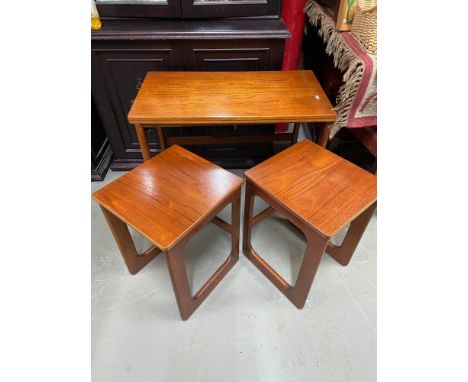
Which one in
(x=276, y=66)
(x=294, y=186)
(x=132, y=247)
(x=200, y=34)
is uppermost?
(x=200, y=34)

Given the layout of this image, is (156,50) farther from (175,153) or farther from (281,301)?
(281,301)

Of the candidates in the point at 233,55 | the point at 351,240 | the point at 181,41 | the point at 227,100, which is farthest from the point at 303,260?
the point at 181,41

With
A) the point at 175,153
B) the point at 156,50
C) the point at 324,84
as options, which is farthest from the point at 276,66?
the point at 175,153

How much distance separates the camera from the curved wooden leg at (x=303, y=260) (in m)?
0.99

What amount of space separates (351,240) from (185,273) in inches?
31.4

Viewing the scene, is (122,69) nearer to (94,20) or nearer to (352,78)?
(94,20)

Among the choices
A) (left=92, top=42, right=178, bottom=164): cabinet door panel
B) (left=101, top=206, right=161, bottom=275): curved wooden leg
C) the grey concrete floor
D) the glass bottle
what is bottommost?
the grey concrete floor

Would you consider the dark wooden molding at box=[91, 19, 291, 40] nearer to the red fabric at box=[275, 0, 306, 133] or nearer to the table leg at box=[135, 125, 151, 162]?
the red fabric at box=[275, 0, 306, 133]

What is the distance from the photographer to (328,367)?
110 centimetres

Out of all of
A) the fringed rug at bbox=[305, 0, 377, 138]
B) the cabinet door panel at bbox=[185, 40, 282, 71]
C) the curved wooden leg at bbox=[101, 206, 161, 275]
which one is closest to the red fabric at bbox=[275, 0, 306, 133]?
the fringed rug at bbox=[305, 0, 377, 138]

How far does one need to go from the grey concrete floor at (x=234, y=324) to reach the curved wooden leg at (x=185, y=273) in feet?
0.17

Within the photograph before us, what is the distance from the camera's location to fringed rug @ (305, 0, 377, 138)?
4.03 feet

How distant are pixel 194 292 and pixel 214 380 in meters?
0.36

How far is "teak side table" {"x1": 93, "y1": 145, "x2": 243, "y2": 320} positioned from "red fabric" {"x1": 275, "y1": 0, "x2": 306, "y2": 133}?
1133 millimetres
